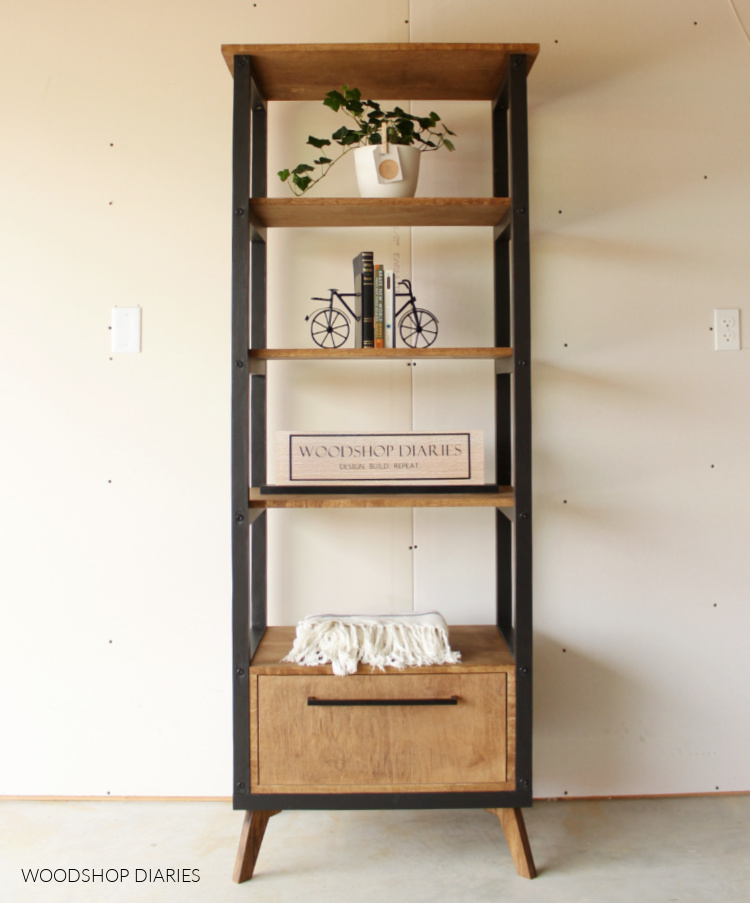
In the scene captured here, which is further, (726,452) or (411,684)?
(726,452)

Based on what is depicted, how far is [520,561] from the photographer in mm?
1513

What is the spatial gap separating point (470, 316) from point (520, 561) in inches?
26.9

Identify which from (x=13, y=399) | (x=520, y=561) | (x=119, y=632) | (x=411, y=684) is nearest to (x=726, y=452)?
(x=520, y=561)

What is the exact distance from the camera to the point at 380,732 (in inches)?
59.7

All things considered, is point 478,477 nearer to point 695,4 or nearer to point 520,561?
point 520,561

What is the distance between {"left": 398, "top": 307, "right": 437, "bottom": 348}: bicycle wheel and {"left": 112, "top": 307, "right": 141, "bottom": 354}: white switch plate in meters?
0.69

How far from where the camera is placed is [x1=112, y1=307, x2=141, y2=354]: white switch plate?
184 centimetres

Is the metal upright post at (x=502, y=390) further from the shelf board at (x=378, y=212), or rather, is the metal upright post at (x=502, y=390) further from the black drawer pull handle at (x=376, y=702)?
the black drawer pull handle at (x=376, y=702)

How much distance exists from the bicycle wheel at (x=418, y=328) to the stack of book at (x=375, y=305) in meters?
0.15

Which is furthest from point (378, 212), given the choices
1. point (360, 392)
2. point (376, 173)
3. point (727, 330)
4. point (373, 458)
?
point (727, 330)

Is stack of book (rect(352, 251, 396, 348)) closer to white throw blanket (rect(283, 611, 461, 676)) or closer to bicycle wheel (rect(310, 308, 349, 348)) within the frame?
bicycle wheel (rect(310, 308, 349, 348))

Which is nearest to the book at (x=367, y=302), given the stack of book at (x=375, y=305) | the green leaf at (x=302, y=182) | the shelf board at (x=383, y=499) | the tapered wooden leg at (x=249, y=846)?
the stack of book at (x=375, y=305)

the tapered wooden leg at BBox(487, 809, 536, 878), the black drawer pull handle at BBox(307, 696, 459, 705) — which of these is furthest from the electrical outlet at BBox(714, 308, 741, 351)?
the tapered wooden leg at BBox(487, 809, 536, 878)

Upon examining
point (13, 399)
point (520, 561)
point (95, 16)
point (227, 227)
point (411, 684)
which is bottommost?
point (411, 684)
